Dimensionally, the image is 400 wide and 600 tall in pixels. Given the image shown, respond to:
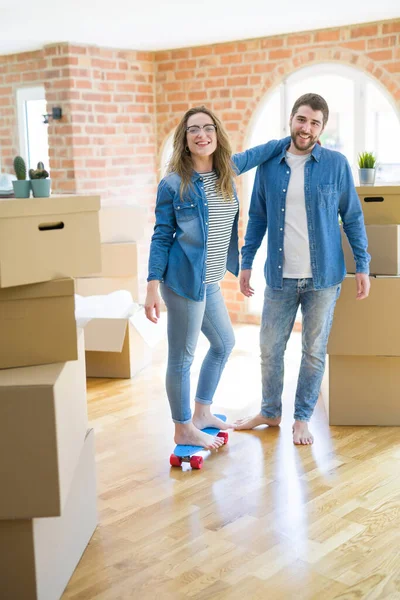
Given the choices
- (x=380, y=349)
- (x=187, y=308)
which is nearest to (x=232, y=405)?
(x=380, y=349)

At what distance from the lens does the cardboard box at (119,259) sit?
5059 mm

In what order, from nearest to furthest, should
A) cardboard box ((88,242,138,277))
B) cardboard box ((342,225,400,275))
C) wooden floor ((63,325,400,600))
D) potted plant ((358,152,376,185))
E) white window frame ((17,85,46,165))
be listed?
1. wooden floor ((63,325,400,600))
2. cardboard box ((342,225,400,275))
3. potted plant ((358,152,376,185))
4. cardboard box ((88,242,138,277))
5. white window frame ((17,85,46,165))

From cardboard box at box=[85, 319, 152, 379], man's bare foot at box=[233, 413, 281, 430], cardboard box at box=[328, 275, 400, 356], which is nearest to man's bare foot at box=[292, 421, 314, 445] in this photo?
man's bare foot at box=[233, 413, 281, 430]

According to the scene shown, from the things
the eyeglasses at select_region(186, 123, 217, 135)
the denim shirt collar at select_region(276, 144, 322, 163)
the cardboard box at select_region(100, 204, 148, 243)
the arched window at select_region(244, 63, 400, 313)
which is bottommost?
the cardboard box at select_region(100, 204, 148, 243)

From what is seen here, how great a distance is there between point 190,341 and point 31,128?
3946mm

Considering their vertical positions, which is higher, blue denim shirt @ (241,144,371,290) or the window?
the window

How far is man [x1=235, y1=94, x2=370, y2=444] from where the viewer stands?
10.9 ft

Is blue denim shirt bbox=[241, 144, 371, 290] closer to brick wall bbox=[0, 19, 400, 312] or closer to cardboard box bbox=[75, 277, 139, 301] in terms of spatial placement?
cardboard box bbox=[75, 277, 139, 301]

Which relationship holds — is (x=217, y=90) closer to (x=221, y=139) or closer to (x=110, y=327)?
(x=110, y=327)

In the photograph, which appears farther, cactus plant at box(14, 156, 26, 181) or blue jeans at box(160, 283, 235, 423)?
blue jeans at box(160, 283, 235, 423)

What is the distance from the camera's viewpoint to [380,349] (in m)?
3.67

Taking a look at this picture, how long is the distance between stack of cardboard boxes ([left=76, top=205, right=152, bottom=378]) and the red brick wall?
1.39 metres

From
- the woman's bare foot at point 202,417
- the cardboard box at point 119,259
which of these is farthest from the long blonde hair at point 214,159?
the cardboard box at point 119,259

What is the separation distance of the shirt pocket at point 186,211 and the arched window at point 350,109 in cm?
245
